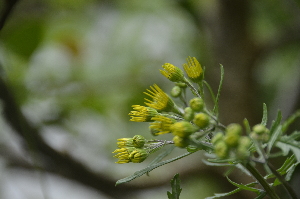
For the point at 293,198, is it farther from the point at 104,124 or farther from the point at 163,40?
the point at 163,40

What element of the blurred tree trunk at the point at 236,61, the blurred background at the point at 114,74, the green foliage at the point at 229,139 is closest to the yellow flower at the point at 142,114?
the green foliage at the point at 229,139

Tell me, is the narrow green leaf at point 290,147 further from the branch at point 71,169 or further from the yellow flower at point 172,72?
the branch at point 71,169

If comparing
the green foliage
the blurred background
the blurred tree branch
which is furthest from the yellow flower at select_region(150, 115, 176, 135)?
the blurred background

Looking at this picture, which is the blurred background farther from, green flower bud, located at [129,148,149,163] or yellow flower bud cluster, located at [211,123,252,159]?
yellow flower bud cluster, located at [211,123,252,159]

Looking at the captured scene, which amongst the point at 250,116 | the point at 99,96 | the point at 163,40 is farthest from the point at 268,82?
the point at 99,96

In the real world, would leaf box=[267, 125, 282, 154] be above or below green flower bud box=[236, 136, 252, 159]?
above

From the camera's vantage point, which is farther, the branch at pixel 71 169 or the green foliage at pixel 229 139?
the branch at pixel 71 169

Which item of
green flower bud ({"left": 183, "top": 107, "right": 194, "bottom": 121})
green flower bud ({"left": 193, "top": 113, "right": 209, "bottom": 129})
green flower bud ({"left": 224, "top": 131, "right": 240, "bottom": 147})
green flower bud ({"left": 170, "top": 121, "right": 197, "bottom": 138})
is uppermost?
green flower bud ({"left": 183, "top": 107, "right": 194, "bottom": 121})

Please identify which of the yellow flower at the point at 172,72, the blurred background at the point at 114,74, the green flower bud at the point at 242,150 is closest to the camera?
the green flower bud at the point at 242,150
